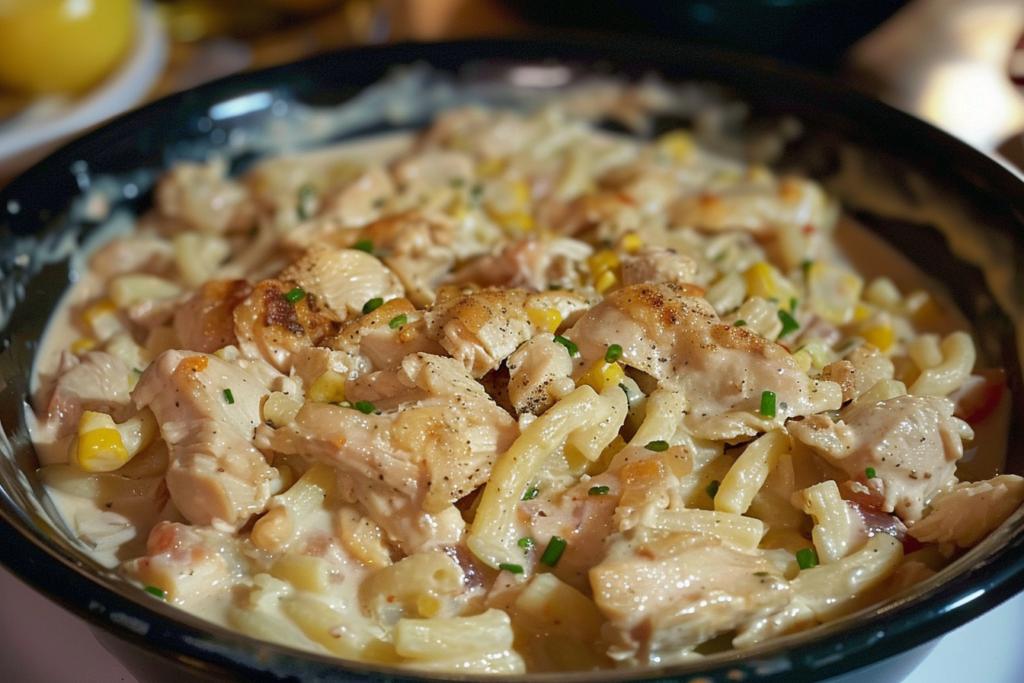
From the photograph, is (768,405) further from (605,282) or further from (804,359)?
(605,282)

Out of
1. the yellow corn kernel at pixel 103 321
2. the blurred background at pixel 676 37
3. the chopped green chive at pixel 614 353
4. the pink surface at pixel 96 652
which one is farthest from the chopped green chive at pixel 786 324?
the yellow corn kernel at pixel 103 321

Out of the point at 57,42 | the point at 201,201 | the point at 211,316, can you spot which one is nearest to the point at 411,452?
the point at 211,316

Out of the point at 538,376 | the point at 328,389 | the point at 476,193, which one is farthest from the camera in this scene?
the point at 476,193

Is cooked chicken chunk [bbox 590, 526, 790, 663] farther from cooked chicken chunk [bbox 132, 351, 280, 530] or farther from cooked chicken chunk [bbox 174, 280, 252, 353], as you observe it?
cooked chicken chunk [bbox 174, 280, 252, 353]

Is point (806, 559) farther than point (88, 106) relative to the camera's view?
No

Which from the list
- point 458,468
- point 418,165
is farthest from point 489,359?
point 418,165

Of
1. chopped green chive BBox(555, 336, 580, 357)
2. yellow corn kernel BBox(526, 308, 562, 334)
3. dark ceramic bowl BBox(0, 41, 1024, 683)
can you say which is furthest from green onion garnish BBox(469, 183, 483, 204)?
chopped green chive BBox(555, 336, 580, 357)

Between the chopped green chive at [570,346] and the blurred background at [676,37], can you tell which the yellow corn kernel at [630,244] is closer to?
the chopped green chive at [570,346]

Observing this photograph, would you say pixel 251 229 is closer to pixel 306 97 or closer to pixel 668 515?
pixel 306 97
